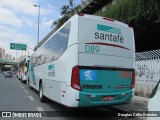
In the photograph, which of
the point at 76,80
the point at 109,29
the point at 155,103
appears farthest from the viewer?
the point at 109,29

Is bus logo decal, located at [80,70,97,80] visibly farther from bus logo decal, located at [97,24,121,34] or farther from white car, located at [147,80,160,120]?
white car, located at [147,80,160,120]

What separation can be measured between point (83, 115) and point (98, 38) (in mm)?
2996

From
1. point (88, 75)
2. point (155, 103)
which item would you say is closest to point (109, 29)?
point (88, 75)

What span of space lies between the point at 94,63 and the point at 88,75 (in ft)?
1.46

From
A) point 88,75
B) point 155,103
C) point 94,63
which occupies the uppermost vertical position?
point 94,63

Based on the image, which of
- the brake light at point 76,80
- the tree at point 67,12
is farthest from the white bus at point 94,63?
the tree at point 67,12

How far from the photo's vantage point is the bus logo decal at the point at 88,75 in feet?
24.2

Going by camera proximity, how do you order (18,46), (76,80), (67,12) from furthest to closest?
(18,46)
(67,12)
(76,80)

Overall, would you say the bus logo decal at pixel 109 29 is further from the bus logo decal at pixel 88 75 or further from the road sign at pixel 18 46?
the road sign at pixel 18 46

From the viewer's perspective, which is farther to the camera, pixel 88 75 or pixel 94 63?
pixel 94 63

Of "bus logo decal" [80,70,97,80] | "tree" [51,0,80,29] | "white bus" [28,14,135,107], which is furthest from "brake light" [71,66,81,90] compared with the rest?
"tree" [51,0,80,29]

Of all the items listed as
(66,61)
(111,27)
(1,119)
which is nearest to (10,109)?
(1,119)

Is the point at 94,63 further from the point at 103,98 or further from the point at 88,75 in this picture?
the point at 103,98

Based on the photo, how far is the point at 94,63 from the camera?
7621 mm
